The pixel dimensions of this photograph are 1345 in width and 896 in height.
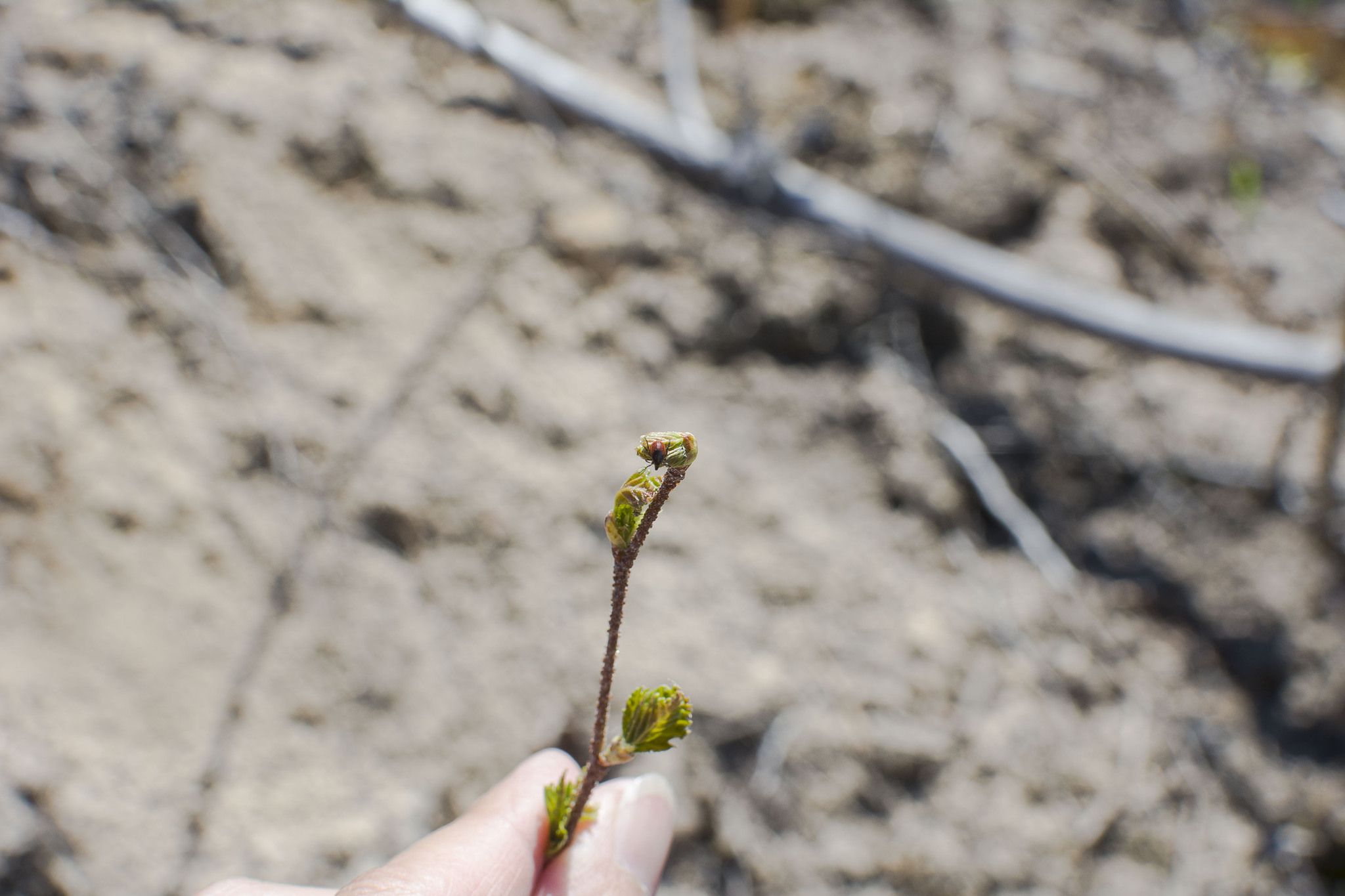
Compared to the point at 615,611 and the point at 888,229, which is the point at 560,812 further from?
the point at 888,229

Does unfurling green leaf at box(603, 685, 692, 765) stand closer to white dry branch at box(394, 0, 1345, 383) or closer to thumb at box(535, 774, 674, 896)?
thumb at box(535, 774, 674, 896)

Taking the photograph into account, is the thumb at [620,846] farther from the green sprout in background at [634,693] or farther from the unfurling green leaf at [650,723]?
the unfurling green leaf at [650,723]

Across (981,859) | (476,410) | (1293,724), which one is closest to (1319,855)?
A: (1293,724)

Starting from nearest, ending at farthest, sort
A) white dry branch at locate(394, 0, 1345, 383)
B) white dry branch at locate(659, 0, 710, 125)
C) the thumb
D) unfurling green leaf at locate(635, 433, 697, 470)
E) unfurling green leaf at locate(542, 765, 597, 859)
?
unfurling green leaf at locate(635, 433, 697, 470) → unfurling green leaf at locate(542, 765, 597, 859) → the thumb → white dry branch at locate(394, 0, 1345, 383) → white dry branch at locate(659, 0, 710, 125)

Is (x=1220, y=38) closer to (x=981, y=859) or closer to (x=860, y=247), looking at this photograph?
(x=860, y=247)

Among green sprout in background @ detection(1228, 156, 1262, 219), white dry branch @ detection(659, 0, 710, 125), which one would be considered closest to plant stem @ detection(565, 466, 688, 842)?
white dry branch @ detection(659, 0, 710, 125)
